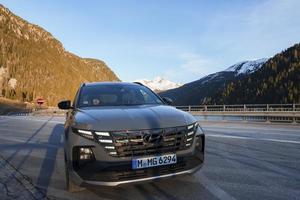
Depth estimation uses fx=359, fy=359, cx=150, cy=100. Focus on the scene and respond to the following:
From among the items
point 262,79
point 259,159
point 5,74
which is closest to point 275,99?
point 262,79

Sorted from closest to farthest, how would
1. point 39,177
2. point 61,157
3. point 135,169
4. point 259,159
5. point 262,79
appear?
1. point 135,169
2. point 39,177
3. point 259,159
4. point 61,157
5. point 262,79

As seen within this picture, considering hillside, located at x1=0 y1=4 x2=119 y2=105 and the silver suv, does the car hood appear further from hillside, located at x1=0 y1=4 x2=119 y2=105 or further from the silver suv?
hillside, located at x1=0 y1=4 x2=119 y2=105

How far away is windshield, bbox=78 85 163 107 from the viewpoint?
20.0ft

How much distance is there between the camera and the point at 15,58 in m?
179

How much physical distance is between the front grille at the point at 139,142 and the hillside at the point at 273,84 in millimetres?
101622

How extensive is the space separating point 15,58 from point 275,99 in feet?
420

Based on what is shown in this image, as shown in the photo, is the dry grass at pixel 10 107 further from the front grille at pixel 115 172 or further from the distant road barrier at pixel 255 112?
the front grille at pixel 115 172

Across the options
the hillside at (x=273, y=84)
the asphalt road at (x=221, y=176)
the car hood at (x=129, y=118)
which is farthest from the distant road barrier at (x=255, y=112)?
the hillside at (x=273, y=84)

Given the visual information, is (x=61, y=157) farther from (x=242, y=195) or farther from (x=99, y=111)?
(x=242, y=195)

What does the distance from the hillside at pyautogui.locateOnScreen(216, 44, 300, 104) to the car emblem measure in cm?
10171

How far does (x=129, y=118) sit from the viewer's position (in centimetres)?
472

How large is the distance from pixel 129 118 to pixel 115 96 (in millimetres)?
1665

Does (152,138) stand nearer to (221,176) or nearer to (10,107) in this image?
(221,176)

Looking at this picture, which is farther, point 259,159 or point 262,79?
point 262,79
